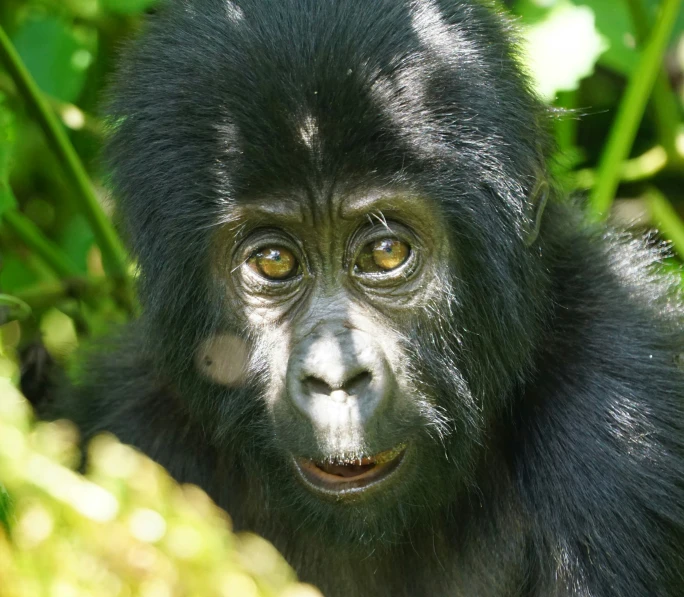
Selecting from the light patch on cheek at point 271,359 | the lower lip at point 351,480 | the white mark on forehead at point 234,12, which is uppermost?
the white mark on forehead at point 234,12

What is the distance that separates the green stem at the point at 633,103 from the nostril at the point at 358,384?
2.43 metres

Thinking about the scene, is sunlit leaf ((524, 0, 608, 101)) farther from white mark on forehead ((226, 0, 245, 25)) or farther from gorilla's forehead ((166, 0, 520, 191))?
white mark on forehead ((226, 0, 245, 25))

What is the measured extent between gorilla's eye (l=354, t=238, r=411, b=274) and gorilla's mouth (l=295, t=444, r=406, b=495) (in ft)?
2.44

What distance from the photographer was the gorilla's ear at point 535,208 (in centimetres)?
400

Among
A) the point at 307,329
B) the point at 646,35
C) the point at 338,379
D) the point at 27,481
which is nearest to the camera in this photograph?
the point at 27,481

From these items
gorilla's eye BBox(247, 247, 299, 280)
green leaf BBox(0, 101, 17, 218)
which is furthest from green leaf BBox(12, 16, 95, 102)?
gorilla's eye BBox(247, 247, 299, 280)

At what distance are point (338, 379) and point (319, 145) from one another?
96 centimetres

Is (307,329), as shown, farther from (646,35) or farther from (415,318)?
(646,35)

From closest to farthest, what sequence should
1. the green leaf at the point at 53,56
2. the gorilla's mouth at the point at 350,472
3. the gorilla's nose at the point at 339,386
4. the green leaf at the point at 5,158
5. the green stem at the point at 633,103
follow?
the gorilla's nose at the point at 339,386 < the gorilla's mouth at the point at 350,472 < the green leaf at the point at 5,158 < the green stem at the point at 633,103 < the green leaf at the point at 53,56

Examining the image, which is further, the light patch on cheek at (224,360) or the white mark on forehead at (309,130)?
the light patch on cheek at (224,360)

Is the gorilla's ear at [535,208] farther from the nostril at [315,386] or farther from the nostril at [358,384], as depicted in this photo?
the nostril at [315,386]

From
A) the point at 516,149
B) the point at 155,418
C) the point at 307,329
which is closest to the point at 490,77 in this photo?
the point at 516,149

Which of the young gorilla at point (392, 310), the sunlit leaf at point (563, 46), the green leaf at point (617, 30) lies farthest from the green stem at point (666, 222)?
the young gorilla at point (392, 310)

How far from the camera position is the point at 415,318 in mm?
3848
